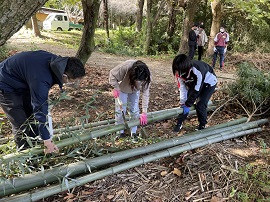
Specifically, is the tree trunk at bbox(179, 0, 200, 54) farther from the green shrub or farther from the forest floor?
the forest floor

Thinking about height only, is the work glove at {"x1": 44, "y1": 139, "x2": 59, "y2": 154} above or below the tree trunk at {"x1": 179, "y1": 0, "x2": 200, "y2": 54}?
below

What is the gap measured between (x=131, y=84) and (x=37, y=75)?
1.25 meters

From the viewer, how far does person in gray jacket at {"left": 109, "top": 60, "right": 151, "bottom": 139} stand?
9.65 feet

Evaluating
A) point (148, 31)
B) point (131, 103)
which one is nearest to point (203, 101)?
point (131, 103)

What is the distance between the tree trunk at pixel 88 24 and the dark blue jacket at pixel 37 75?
2.73 meters

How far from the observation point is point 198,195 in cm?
284

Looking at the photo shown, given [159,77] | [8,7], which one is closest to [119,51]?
[159,77]

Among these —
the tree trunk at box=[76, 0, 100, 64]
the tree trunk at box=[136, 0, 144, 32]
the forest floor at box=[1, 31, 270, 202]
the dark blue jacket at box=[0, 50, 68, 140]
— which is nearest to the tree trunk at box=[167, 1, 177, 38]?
the tree trunk at box=[136, 0, 144, 32]

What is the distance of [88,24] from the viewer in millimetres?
5121

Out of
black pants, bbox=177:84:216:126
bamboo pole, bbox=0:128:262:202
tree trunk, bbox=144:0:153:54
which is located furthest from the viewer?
tree trunk, bbox=144:0:153:54

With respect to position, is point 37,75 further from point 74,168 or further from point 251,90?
point 251,90

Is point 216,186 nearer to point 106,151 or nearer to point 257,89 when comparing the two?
point 106,151

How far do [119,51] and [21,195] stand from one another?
1136 cm

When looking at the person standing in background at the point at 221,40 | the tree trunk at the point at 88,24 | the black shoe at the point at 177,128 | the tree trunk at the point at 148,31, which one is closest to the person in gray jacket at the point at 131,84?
the black shoe at the point at 177,128
